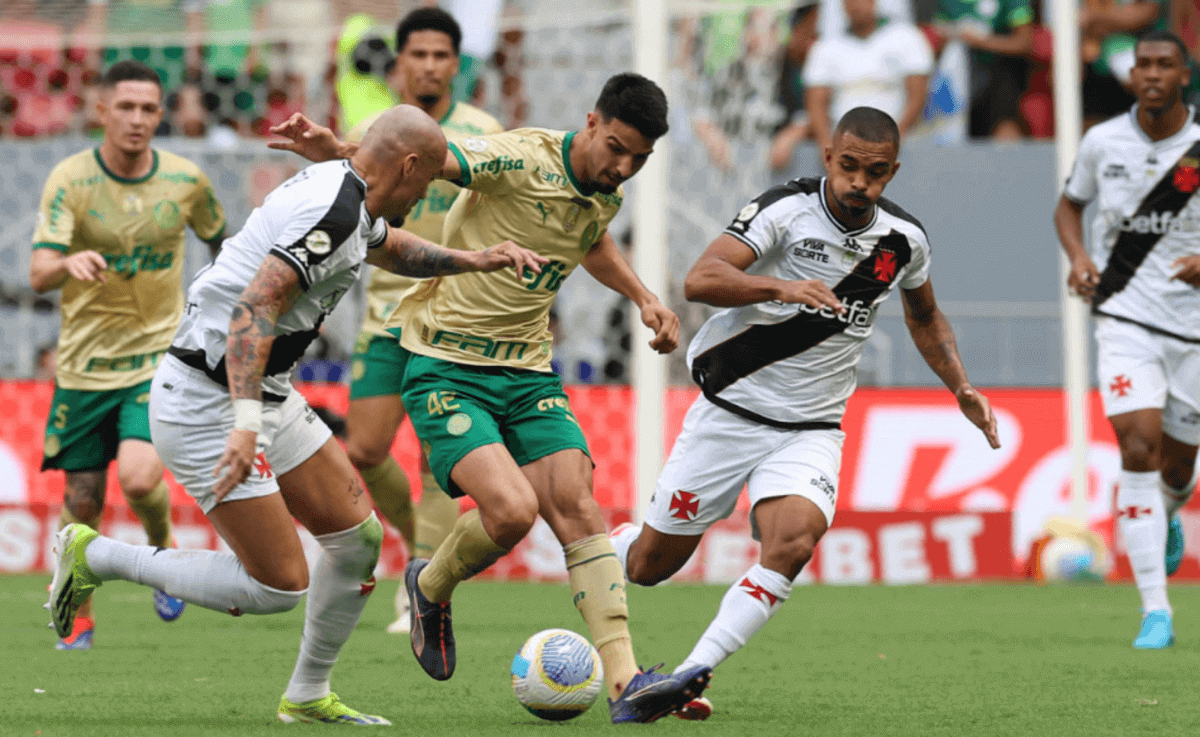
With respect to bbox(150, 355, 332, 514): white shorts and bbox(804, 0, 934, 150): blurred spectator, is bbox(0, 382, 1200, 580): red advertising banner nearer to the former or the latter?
bbox(804, 0, 934, 150): blurred spectator

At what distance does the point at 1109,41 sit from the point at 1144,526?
814 cm

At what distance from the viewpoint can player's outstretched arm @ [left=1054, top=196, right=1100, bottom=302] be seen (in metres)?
8.08

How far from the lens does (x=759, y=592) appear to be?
5.54 meters

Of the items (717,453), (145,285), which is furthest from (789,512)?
(145,285)

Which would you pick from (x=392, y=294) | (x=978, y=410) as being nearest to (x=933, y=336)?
(x=978, y=410)

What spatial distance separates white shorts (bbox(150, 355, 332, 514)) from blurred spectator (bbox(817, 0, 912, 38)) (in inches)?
396

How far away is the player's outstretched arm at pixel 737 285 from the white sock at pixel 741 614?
882mm

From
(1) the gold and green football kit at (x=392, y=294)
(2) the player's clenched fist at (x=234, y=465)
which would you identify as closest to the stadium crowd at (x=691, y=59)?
(1) the gold and green football kit at (x=392, y=294)

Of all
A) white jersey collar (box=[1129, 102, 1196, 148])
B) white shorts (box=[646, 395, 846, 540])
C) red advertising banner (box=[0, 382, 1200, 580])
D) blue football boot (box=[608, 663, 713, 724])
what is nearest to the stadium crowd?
red advertising banner (box=[0, 382, 1200, 580])

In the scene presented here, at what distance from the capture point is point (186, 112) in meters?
14.1

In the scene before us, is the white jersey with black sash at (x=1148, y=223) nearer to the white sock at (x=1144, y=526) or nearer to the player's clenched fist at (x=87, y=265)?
the white sock at (x=1144, y=526)

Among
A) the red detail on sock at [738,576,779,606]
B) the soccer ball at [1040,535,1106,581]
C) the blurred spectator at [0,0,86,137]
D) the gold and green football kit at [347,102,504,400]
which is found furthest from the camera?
the blurred spectator at [0,0,86,137]

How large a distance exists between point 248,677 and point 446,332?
4.94 ft

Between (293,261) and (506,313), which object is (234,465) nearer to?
(293,261)
